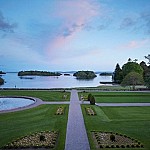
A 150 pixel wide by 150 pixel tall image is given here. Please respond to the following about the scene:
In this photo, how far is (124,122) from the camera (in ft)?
69.9

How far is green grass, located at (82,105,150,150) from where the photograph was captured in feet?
56.7

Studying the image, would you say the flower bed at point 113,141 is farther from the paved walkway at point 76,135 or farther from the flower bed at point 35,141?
the flower bed at point 35,141

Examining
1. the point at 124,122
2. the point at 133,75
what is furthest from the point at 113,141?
the point at 133,75

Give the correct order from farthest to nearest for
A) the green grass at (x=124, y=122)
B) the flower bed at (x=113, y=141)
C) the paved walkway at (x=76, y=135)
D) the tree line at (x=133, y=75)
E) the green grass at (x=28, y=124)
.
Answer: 1. the tree line at (x=133, y=75)
2. the green grass at (x=124, y=122)
3. the green grass at (x=28, y=124)
4. the flower bed at (x=113, y=141)
5. the paved walkway at (x=76, y=135)

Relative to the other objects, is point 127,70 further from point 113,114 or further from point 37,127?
point 37,127

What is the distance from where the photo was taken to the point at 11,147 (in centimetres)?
1433

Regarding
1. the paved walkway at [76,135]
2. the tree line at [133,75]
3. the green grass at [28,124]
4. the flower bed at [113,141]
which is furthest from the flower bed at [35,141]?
the tree line at [133,75]

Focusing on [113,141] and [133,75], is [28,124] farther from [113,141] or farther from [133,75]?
[133,75]

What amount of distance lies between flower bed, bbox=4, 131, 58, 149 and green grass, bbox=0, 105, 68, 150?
0.50 meters

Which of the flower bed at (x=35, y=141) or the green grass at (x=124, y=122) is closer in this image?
the flower bed at (x=35, y=141)

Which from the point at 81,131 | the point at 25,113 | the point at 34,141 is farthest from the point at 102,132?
the point at 25,113

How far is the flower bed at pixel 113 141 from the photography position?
14547 millimetres

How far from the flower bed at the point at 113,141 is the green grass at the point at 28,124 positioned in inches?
91.4

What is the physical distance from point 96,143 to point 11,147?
209 inches
